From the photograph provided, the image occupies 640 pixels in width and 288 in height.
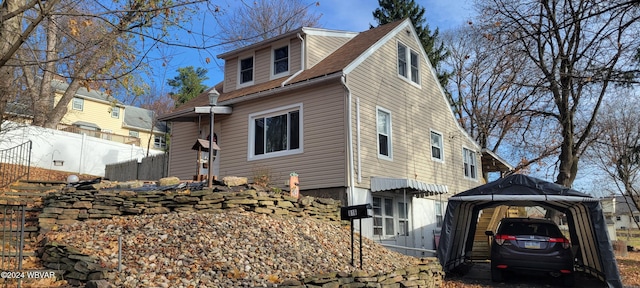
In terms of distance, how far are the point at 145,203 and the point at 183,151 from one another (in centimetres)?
653

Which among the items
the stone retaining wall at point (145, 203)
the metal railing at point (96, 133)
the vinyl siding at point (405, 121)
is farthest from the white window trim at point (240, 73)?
the metal railing at point (96, 133)

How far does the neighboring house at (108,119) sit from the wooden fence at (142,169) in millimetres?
11024

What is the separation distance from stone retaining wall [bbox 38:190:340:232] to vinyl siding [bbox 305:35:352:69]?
5.88m

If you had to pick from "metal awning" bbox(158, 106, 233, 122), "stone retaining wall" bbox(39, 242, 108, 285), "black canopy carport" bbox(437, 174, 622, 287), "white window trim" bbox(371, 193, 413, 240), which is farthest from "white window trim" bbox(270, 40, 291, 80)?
"stone retaining wall" bbox(39, 242, 108, 285)

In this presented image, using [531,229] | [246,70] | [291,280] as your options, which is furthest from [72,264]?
[246,70]

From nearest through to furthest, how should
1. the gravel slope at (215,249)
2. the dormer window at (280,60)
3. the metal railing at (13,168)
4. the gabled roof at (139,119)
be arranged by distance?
the gravel slope at (215,249) → the metal railing at (13,168) → the dormer window at (280,60) → the gabled roof at (139,119)

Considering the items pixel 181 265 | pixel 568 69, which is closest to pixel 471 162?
pixel 568 69

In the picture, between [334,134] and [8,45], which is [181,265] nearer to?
[8,45]

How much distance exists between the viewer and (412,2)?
29422 mm

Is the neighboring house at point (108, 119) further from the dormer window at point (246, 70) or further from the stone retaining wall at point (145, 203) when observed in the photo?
the stone retaining wall at point (145, 203)

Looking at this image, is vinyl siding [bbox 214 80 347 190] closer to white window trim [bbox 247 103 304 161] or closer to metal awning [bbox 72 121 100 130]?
white window trim [bbox 247 103 304 161]

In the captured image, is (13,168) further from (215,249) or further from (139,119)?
(139,119)

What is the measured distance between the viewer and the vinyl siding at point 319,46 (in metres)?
14.4

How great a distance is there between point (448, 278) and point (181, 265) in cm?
706
